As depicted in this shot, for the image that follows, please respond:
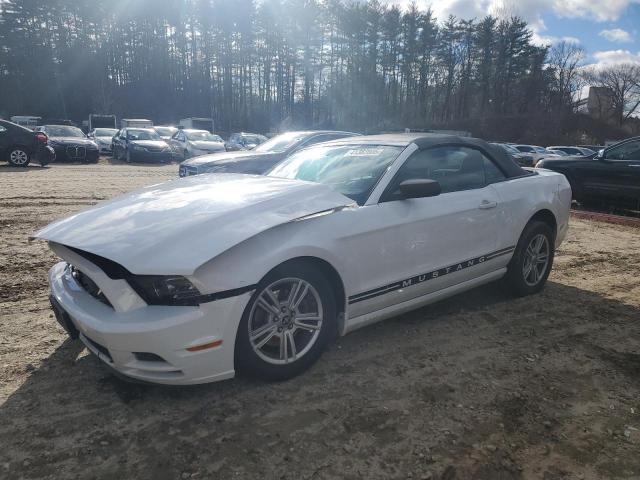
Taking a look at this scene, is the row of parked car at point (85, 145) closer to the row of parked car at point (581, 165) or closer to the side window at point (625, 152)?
the row of parked car at point (581, 165)

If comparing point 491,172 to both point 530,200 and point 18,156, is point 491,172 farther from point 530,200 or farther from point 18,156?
point 18,156

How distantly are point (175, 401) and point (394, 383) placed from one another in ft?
4.22

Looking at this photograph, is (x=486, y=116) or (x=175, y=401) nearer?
(x=175, y=401)

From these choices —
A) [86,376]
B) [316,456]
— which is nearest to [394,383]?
[316,456]

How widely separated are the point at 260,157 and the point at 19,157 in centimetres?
1051

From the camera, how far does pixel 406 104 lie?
61906mm

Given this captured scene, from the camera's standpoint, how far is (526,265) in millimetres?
4402

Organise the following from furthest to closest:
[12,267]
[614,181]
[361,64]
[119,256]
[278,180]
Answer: [361,64] < [614,181] < [12,267] < [278,180] < [119,256]

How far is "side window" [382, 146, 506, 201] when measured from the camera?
348 centimetres

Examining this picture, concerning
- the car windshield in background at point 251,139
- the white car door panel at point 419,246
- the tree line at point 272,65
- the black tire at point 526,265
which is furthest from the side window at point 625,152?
the tree line at point 272,65

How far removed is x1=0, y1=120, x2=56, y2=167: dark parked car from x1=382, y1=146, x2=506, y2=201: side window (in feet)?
50.9

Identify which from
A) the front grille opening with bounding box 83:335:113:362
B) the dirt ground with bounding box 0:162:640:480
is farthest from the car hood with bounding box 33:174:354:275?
the dirt ground with bounding box 0:162:640:480

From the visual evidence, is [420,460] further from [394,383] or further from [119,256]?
[119,256]

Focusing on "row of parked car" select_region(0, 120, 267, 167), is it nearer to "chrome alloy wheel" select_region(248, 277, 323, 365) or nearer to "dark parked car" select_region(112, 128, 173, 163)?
"dark parked car" select_region(112, 128, 173, 163)
